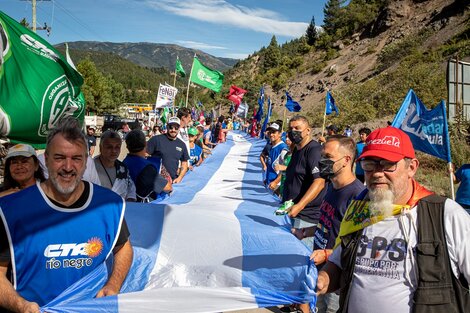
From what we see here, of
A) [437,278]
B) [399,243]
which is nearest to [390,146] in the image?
[399,243]

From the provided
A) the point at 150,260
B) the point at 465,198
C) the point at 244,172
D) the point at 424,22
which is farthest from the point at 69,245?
the point at 424,22

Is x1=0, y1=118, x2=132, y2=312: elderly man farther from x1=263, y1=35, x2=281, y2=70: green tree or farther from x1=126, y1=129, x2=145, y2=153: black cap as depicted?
x1=263, y1=35, x2=281, y2=70: green tree

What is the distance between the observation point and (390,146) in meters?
2.21

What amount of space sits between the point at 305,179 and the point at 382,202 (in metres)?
2.32

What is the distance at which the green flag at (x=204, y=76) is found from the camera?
1662cm

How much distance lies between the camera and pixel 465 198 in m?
5.64

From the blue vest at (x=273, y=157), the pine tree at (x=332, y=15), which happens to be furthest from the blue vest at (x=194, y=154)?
the pine tree at (x=332, y=15)

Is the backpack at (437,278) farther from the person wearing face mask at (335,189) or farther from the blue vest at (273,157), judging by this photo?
the blue vest at (273,157)

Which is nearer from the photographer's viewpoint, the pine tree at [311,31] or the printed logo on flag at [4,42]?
the printed logo on flag at [4,42]

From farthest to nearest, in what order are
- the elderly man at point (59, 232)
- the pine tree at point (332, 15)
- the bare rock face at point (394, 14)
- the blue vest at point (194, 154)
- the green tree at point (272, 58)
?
the green tree at point (272, 58)
the pine tree at point (332, 15)
the bare rock face at point (394, 14)
the blue vest at point (194, 154)
the elderly man at point (59, 232)

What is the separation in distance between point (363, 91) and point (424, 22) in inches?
660

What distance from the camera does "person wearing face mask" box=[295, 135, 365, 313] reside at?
3.40 m

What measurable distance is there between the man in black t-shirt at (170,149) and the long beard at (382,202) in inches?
174

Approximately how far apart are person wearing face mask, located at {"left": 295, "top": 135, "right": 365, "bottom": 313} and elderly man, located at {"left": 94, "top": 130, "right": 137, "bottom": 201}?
199cm
